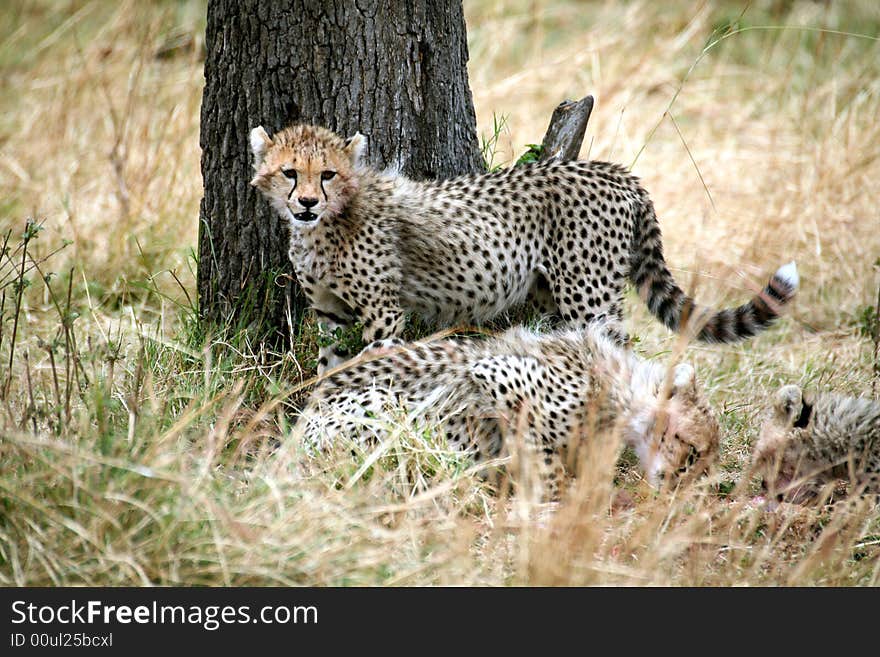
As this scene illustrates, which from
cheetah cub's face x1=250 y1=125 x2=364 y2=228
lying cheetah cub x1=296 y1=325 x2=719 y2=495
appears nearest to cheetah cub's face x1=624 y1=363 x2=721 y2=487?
lying cheetah cub x1=296 y1=325 x2=719 y2=495

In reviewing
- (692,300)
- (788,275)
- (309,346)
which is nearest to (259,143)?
(309,346)

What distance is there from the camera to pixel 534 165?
4355 mm

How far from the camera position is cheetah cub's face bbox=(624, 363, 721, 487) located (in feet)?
11.6

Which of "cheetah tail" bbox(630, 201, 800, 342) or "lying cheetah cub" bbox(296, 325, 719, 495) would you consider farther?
"cheetah tail" bbox(630, 201, 800, 342)

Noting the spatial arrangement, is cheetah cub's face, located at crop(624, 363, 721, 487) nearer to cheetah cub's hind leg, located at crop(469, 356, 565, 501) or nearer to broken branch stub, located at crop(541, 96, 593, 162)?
cheetah cub's hind leg, located at crop(469, 356, 565, 501)

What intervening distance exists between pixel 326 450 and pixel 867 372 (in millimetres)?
2428

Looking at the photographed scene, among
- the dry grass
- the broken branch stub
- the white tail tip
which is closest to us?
the dry grass

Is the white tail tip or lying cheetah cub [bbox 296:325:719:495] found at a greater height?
the white tail tip

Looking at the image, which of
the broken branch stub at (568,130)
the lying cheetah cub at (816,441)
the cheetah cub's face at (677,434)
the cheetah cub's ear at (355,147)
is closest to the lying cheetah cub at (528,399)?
the cheetah cub's face at (677,434)

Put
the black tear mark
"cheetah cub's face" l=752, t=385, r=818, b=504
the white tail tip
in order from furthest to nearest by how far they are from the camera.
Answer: the white tail tip, the black tear mark, "cheetah cub's face" l=752, t=385, r=818, b=504

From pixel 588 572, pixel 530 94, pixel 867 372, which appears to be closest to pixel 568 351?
pixel 588 572

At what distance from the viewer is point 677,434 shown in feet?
11.7

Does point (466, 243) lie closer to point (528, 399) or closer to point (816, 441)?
point (528, 399)

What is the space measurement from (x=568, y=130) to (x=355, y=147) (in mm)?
1198
